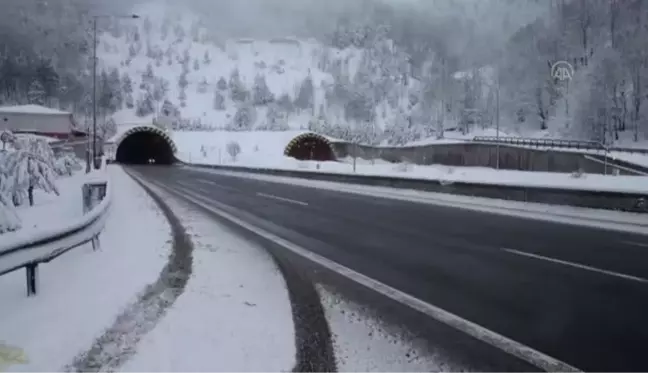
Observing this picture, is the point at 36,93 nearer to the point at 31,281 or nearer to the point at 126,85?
the point at 126,85

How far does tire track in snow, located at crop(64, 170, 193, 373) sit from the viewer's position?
15.4 ft

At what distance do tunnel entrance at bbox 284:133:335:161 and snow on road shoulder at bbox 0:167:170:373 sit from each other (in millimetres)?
72563

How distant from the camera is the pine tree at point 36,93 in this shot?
347ft

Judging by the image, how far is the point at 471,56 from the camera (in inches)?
3410

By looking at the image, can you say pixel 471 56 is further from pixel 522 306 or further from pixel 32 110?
pixel 522 306

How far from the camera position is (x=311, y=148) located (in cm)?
8919

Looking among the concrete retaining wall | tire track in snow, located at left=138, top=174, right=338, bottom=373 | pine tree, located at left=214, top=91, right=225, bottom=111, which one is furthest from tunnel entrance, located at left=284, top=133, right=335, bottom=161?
pine tree, located at left=214, top=91, right=225, bottom=111

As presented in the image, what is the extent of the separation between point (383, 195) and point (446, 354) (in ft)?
65.3

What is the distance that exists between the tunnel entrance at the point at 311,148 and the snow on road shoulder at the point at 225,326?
75034mm

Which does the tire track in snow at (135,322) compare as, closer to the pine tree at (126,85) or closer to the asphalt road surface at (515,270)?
the asphalt road surface at (515,270)

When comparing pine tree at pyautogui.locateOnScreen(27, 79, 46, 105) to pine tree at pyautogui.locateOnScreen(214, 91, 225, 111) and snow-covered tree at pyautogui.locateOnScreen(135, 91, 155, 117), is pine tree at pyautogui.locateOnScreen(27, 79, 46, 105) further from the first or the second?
pine tree at pyautogui.locateOnScreen(214, 91, 225, 111)

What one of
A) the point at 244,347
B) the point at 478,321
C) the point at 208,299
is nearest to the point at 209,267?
the point at 208,299

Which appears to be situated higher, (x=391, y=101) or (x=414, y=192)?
(x=391, y=101)

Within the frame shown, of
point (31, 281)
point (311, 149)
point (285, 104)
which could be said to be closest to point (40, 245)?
point (31, 281)
